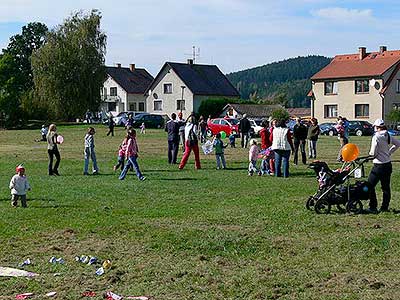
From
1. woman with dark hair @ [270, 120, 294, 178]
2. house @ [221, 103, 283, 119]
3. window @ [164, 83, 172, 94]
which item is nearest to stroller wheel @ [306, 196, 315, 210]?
woman with dark hair @ [270, 120, 294, 178]

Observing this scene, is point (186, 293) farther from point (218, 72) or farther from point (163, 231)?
point (218, 72)

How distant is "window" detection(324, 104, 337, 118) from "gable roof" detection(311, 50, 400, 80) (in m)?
3.27

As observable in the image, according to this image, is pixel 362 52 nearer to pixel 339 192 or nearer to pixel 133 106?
pixel 133 106

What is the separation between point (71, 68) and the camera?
7362 centimetres

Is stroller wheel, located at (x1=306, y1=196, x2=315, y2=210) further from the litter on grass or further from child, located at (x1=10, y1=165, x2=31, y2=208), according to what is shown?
the litter on grass

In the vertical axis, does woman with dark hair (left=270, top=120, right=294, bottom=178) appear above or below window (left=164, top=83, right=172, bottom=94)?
below

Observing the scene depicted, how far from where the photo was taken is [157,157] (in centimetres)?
2931

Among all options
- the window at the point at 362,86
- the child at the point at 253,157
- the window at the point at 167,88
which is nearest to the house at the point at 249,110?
the window at the point at 362,86

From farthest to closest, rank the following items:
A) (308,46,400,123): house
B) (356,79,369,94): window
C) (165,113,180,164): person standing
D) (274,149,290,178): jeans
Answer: (356,79,369,94): window < (308,46,400,123): house < (165,113,180,164): person standing < (274,149,290,178): jeans

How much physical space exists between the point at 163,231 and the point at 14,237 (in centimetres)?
228

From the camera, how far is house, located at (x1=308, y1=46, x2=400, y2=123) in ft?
238

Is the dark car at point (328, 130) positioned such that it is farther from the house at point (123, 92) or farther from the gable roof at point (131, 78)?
the gable roof at point (131, 78)

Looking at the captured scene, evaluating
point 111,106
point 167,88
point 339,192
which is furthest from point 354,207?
point 111,106

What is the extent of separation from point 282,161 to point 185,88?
68095 mm
